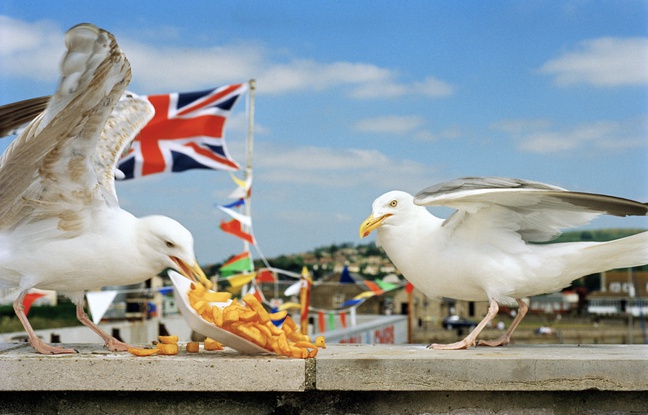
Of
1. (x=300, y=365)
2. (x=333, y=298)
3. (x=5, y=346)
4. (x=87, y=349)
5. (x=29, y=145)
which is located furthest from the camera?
(x=333, y=298)

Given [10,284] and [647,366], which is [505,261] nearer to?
[647,366]

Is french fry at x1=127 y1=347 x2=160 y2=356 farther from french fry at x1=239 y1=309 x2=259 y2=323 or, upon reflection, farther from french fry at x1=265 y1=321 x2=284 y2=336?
french fry at x1=265 y1=321 x2=284 y2=336

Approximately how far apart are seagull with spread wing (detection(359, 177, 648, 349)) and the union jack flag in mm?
12799

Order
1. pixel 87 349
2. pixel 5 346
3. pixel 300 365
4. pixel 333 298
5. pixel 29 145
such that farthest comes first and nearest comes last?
1. pixel 333 298
2. pixel 5 346
3. pixel 87 349
4. pixel 29 145
5. pixel 300 365

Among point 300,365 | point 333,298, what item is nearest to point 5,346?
point 300,365

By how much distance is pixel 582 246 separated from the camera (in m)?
5.17

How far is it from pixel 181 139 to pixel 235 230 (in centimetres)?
353

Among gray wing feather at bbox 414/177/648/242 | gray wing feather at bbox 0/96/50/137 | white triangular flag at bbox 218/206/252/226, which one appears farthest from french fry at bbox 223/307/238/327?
white triangular flag at bbox 218/206/252/226

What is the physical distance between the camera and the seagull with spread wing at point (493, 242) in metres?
5.01

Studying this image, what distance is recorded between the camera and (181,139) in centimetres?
1812

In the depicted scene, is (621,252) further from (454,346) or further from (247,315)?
(247,315)

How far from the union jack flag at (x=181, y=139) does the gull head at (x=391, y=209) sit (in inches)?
501

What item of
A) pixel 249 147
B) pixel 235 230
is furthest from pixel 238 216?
pixel 249 147

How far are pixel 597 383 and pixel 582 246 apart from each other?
111 cm
